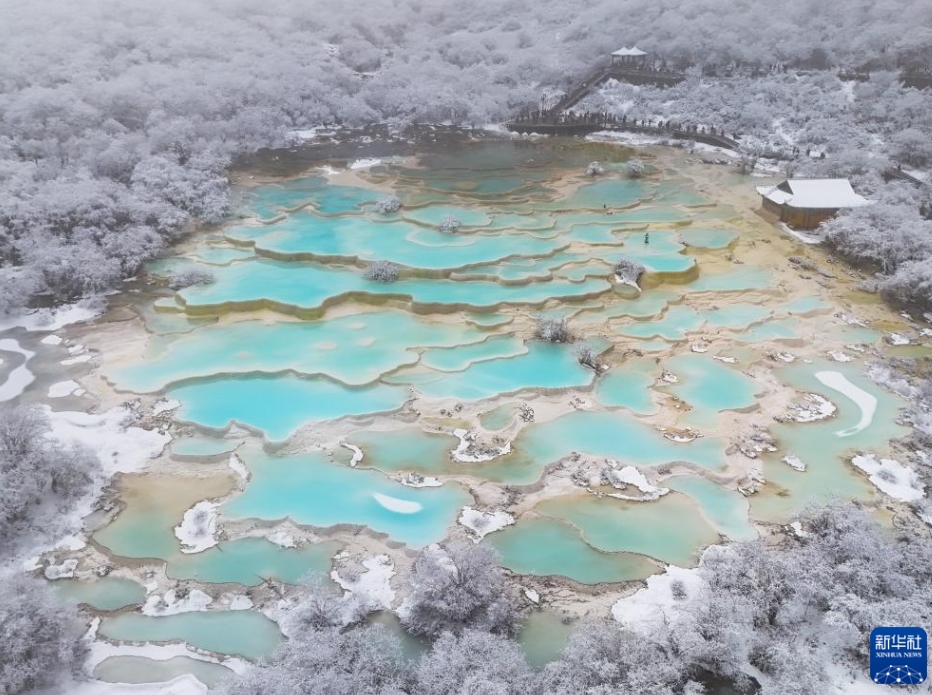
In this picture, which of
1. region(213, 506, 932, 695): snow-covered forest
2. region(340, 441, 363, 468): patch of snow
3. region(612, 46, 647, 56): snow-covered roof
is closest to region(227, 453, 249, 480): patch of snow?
region(340, 441, 363, 468): patch of snow

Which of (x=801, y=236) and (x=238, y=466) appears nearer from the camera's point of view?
(x=238, y=466)

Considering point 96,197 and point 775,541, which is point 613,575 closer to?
point 775,541

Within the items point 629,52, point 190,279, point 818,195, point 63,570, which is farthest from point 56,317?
point 629,52

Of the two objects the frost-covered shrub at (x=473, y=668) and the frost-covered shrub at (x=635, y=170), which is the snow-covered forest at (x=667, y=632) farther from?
the frost-covered shrub at (x=635, y=170)

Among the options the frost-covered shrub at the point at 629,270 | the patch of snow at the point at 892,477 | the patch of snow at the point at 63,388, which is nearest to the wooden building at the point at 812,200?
the frost-covered shrub at the point at 629,270

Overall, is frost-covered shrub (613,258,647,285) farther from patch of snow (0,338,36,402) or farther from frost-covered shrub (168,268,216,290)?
patch of snow (0,338,36,402)

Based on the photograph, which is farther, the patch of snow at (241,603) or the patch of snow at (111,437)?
the patch of snow at (111,437)

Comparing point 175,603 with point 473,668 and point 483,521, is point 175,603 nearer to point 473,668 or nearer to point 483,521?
point 473,668
